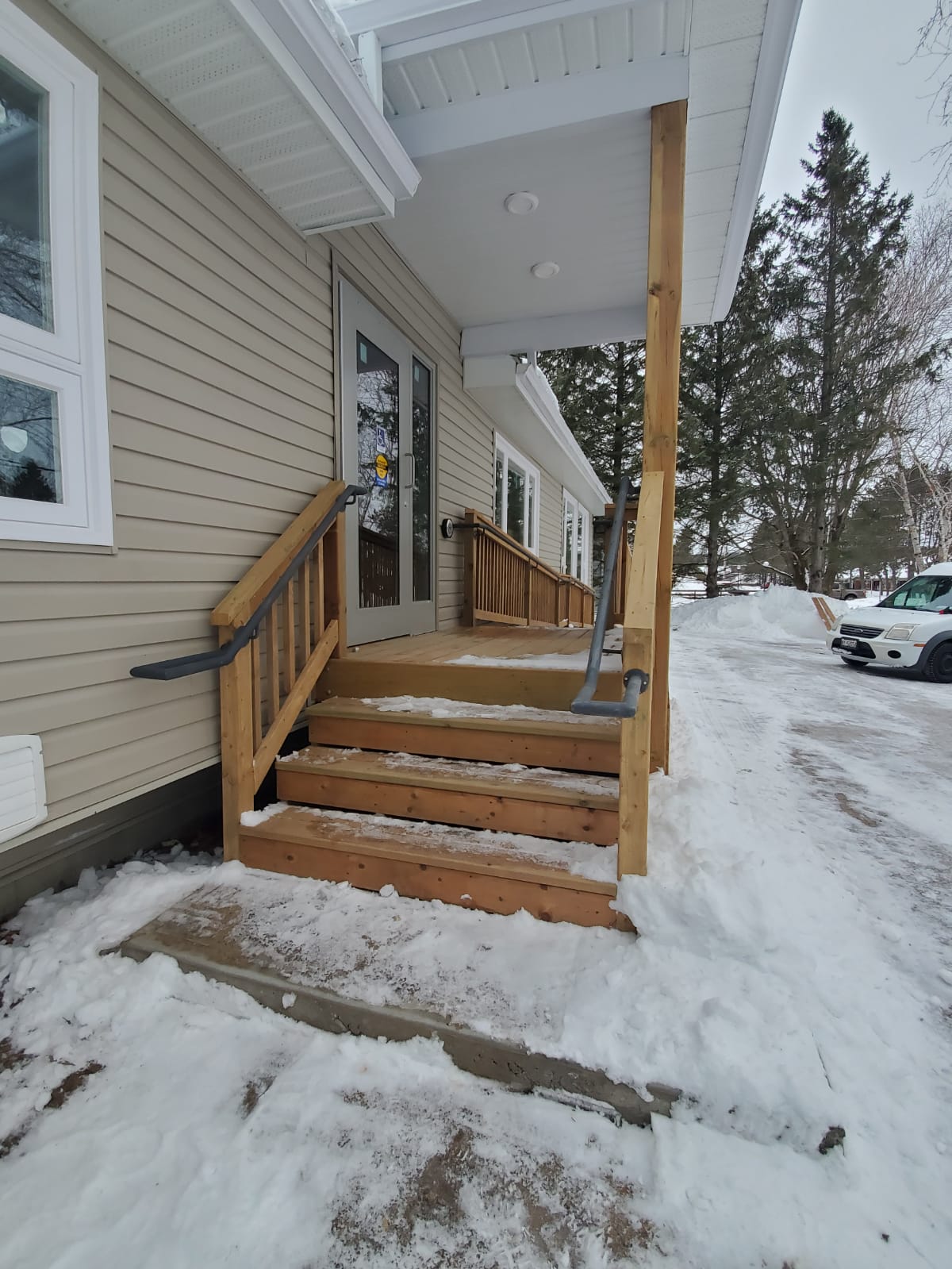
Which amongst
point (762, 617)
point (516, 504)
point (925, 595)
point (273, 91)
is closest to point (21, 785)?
point (273, 91)

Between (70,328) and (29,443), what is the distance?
393 millimetres

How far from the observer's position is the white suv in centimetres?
728

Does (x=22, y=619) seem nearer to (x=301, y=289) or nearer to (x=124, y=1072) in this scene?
(x=124, y=1072)

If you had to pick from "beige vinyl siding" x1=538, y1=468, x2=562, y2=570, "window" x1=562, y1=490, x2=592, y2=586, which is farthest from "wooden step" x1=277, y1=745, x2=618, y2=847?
"window" x1=562, y1=490, x2=592, y2=586

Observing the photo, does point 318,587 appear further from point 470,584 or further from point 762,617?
point 762,617

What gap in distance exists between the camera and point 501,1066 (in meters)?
1.49

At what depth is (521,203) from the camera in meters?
3.36

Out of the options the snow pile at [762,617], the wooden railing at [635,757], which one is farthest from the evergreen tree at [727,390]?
the wooden railing at [635,757]

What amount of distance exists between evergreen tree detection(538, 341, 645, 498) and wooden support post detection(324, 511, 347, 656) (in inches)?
554

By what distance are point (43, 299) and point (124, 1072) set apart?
2170 mm

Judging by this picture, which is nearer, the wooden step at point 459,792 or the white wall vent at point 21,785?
the white wall vent at point 21,785

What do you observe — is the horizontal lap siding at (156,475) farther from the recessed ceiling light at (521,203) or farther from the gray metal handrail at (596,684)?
the gray metal handrail at (596,684)

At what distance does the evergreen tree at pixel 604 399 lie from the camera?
53.0ft

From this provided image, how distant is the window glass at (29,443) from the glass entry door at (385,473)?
1735mm
